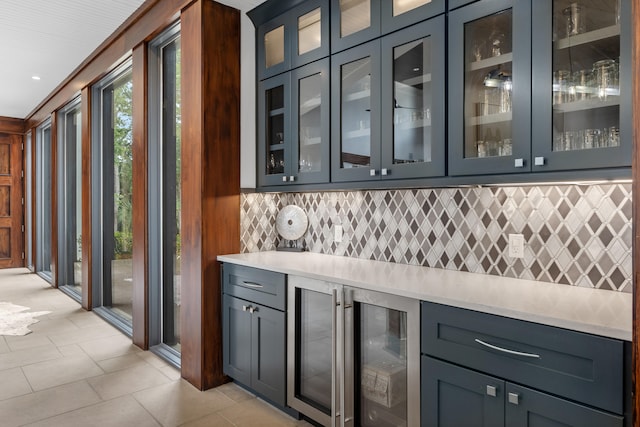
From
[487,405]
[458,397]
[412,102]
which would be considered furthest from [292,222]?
[487,405]

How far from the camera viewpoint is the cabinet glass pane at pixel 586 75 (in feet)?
5.16

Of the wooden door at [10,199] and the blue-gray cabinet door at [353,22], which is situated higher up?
the blue-gray cabinet door at [353,22]

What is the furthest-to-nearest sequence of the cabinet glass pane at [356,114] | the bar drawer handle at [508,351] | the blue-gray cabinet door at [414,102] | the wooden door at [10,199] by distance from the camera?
the wooden door at [10,199] < the cabinet glass pane at [356,114] < the blue-gray cabinet door at [414,102] < the bar drawer handle at [508,351]

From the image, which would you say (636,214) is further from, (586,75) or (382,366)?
(382,366)

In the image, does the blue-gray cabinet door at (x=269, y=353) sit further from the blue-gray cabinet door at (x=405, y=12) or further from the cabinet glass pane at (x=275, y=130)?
the blue-gray cabinet door at (x=405, y=12)

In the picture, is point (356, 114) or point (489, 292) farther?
point (356, 114)

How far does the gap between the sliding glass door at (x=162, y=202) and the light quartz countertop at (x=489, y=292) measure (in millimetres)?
1207

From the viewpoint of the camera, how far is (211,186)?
9.97 ft

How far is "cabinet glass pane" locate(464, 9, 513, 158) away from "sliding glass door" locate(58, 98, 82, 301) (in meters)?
5.63

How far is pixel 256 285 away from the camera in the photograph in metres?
2.75

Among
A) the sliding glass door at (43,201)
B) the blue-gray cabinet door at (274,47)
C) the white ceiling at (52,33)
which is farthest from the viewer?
the sliding glass door at (43,201)

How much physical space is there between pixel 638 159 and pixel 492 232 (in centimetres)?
111

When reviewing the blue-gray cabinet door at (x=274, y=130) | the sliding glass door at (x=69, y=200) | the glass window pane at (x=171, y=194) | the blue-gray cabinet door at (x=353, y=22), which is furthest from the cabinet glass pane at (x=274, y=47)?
the sliding glass door at (x=69, y=200)

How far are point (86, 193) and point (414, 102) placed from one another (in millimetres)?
4297
